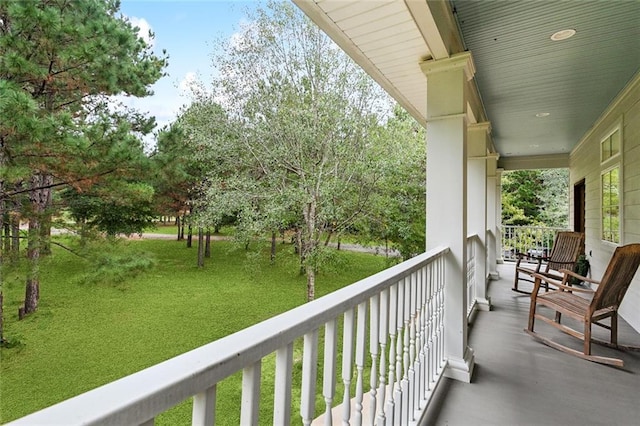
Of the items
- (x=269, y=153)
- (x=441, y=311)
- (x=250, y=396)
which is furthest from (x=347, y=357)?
(x=269, y=153)

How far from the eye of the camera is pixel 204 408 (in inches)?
21.5

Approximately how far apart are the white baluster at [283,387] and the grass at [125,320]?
3949mm

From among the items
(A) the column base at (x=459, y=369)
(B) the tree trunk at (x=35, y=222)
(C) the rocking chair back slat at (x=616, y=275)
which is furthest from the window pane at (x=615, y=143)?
(B) the tree trunk at (x=35, y=222)

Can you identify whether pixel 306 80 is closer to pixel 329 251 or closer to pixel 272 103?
pixel 272 103

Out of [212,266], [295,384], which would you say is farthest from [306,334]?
A: [212,266]

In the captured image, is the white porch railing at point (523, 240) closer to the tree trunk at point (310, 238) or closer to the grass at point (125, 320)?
the grass at point (125, 320)

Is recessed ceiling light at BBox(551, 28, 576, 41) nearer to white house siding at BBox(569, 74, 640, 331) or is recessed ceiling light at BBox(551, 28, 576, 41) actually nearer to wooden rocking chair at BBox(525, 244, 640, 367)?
white house siding at BBox(569, 74, 640, 331)

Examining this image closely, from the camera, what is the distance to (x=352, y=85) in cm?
737

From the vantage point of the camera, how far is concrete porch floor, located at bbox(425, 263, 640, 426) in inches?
72.4

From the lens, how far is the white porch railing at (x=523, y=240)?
26.7 feet

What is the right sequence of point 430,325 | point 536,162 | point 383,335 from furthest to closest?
point 536,162, point 430,325, point 383,335

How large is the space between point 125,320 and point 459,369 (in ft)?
27.4

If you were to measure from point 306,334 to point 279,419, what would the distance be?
0.19m

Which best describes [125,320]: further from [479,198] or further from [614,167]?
[614,167]
